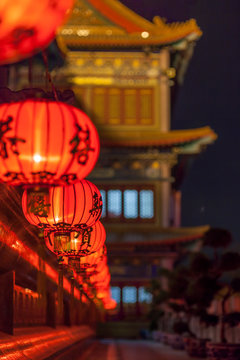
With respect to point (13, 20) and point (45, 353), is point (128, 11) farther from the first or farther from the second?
point (13, 20)

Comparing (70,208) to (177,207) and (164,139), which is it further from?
(177,207)

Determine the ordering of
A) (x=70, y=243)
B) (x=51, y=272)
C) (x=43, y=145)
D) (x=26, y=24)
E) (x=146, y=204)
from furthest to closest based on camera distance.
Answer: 1. (x=146, y=204)
2. (x=51, y=272)
3. (x=70, y=243)
4. (x=43, y=145)
5. (x=26, y=24)

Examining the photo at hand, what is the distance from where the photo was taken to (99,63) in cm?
2469

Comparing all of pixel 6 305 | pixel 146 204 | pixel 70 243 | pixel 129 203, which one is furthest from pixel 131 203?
pixel 6 305

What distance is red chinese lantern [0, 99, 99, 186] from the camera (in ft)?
12.0

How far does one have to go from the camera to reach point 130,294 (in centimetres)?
2370

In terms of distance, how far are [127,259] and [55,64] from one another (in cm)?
798

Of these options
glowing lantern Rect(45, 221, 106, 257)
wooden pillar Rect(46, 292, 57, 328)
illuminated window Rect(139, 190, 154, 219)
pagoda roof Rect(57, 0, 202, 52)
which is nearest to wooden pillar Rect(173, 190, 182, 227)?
illuminated window Rect(139, 190, 154, 219)

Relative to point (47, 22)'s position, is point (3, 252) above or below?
below

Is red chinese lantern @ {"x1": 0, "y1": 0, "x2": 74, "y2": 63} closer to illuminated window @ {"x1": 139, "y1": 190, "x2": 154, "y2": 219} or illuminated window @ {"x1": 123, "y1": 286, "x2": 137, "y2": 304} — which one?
illuminated window @ {"x1": 139, "y1": 190, "x2": 154, "y2": 219}

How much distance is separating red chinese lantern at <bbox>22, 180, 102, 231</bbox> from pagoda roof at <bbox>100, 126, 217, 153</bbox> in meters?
17.5

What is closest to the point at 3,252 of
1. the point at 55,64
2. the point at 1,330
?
the point at 1,330

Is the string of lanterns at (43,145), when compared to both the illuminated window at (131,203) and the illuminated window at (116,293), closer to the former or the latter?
the illuminated window at (131,203)

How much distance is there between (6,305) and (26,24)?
3.16m
